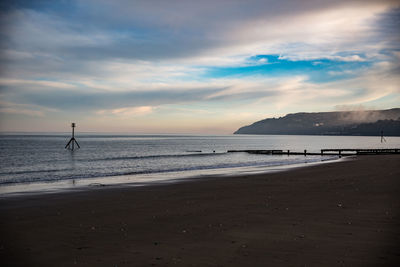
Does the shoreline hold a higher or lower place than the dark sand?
lower

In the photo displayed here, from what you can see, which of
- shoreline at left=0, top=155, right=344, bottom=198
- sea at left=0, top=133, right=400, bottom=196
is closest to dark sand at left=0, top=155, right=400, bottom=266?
shoreline at left=0, top=155, right=344, bottom=198

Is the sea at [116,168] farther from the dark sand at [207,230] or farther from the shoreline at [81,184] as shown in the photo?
the dark sand at [207,230]

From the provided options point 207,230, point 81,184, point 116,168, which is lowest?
point 116,168

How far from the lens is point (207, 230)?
9617mm

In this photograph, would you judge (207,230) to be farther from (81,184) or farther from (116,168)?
(116,168)

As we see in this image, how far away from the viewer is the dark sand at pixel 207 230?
23.6 ft

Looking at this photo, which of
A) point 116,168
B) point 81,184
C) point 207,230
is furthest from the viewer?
point 116,168

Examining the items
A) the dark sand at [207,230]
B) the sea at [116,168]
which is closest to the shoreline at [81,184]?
the sea at [116,168]

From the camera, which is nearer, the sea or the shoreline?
the shoreline

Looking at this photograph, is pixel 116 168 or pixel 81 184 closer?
pixel 81 184

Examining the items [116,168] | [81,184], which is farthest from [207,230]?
[116,168]

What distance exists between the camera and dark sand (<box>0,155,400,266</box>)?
7188mm

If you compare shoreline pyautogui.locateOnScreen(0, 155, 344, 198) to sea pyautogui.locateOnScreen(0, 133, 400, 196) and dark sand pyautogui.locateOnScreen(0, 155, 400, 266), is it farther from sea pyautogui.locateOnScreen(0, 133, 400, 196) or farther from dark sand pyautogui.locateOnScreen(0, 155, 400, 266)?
dark sand pyautogui.locateOnScreen(0, 155, 400, 266)

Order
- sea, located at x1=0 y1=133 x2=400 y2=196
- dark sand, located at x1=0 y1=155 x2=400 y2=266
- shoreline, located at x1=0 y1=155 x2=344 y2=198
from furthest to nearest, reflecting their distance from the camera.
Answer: sea, located at x1=0 y1=133 x2=400 y2=196 → shoreline, located at x1=0 y1=155 x2=344 y2=198 → dark sand, located at x1=0 y1=155 x2=400 y2=266
